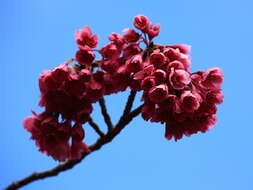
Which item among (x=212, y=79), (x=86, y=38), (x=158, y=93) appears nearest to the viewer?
(x=158, y=93)

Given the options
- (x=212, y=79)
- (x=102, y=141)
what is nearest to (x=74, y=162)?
(x=102, y=141)

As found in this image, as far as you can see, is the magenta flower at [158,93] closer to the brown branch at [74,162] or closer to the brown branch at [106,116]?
the brown branch at [74,162]

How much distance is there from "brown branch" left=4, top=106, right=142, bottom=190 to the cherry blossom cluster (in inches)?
3.1

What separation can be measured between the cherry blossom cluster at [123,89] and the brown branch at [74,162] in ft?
0.26

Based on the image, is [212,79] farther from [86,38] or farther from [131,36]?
[86,38]

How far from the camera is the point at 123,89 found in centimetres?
155

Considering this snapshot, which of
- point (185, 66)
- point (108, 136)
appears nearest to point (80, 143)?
point (108, 136)

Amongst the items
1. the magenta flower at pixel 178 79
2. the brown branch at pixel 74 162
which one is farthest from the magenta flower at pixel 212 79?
the brown branch at pixel 74 162

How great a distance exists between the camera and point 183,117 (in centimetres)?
141

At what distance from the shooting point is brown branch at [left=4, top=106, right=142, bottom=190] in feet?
5.16

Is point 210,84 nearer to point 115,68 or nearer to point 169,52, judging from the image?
point 169,52

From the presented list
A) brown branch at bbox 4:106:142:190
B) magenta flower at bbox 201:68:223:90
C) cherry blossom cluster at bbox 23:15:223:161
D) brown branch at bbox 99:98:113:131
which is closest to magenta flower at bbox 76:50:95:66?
cherry blossom cluster at bbox 23:15:223:161

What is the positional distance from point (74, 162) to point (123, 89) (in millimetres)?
406

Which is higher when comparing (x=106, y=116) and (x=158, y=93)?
(x=106, y=116)
